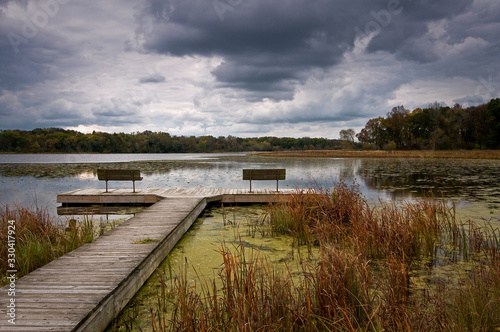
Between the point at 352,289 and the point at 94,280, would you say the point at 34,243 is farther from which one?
the point at 352,289

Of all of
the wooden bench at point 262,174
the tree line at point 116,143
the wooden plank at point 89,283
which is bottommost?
the wooden plank at point 89,283

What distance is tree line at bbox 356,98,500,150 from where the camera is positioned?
58328 mm

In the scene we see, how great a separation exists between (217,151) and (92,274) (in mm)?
121424

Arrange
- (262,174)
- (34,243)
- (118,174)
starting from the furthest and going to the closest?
1. (262,174)
2. (118,174)
3. (34,243)

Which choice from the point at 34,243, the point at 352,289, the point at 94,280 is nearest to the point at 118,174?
the point at 34,243

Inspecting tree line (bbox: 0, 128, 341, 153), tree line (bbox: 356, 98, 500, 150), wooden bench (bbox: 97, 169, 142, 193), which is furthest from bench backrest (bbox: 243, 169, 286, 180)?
tree line (bbox: 0, 128, 341, 153)

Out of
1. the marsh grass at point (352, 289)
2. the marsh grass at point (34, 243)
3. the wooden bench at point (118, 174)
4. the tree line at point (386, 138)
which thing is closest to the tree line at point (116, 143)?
the tree line at point (386, 138)

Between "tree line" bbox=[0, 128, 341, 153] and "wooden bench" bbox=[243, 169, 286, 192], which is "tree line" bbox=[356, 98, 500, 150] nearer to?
"tree line" bbox=[0, 128, 341, 153]

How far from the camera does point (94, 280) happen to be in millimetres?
3729

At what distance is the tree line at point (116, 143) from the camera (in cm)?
8975

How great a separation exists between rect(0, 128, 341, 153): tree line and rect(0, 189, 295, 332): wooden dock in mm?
100310

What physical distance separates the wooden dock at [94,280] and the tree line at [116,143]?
10031cm

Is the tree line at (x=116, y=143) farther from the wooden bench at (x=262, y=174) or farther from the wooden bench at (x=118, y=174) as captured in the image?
the wooden bench at (x=262, y=174)

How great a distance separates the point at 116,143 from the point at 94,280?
10547cm
